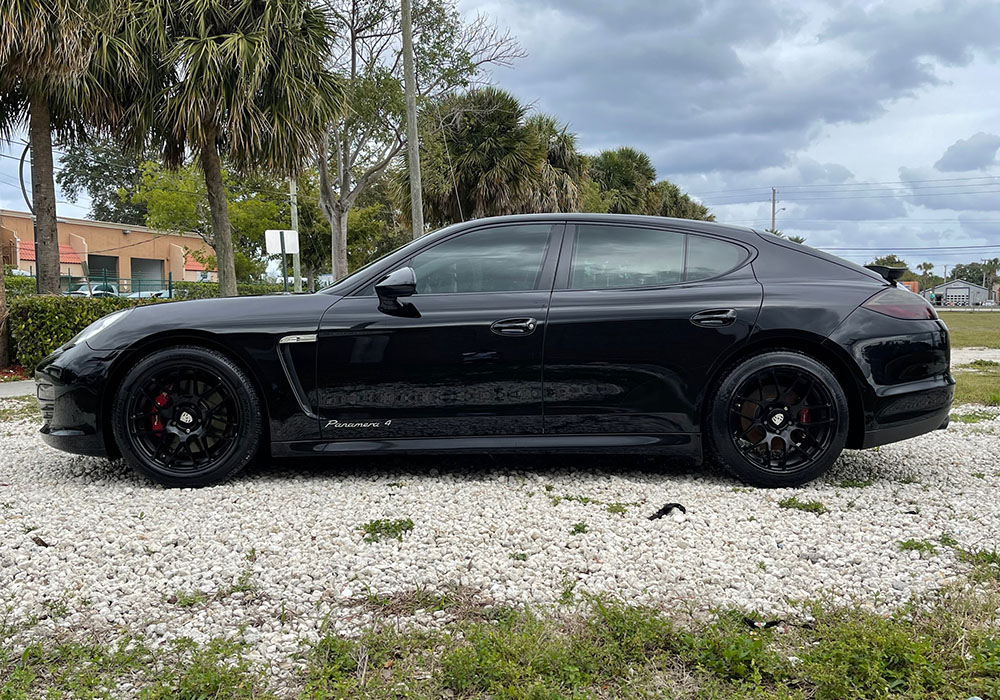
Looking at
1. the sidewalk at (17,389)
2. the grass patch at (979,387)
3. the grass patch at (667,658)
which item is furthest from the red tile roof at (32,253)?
the grass patch at (667,658)

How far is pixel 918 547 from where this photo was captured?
2.99 meters

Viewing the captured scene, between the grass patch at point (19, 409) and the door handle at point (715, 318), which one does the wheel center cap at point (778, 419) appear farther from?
the grass patch at point (19, 409)

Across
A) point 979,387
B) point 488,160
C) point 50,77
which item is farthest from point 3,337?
point 488,160

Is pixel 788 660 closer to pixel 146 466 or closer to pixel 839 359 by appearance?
pixel 839 359

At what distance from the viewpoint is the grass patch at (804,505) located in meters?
3.51

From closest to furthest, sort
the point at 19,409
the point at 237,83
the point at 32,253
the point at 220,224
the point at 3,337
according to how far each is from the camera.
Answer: the point at 19,409 → the point at 3,337 → the point at 237,83 → the point at 220,224 → the point at 32,253

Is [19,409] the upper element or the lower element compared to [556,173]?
lower

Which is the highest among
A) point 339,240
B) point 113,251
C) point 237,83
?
point 113,251

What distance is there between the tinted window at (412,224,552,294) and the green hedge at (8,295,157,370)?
809cm

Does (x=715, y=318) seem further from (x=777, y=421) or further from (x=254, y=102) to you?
(x=254, y=102)

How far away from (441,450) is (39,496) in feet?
6.73

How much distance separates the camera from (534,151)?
24.0 meters

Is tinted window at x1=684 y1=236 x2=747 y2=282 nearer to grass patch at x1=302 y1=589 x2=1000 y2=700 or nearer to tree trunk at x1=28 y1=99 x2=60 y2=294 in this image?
grass patch at x1=302 y1=589 x2=1000 y2=700

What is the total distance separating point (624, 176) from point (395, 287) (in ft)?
122
